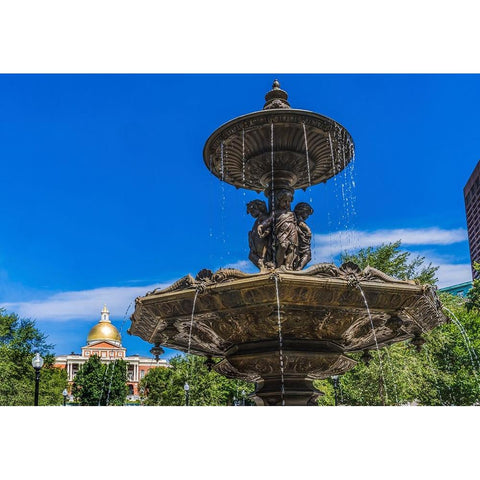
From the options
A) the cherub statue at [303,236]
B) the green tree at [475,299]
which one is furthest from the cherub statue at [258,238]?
the green tree at [475,299]

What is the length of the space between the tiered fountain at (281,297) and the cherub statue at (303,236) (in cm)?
2

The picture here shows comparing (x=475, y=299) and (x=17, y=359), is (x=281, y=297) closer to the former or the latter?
(x=475, y=299)

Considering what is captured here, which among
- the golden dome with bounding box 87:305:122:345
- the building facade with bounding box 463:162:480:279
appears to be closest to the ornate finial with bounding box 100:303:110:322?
the golden dome with bounding box 87:305:122:345

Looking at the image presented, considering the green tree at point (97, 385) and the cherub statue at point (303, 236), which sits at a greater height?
the green tree at point (97, 385)

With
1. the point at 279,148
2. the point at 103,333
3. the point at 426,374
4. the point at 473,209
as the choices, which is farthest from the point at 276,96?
the point at 103,333

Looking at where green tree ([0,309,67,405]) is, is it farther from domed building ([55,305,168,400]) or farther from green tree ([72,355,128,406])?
Answer: domed building ([55,305,168,400])

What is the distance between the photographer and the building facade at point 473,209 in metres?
69.8

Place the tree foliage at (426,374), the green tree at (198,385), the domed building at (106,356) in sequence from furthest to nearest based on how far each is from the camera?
the domed building at (106,356) < the green tree at (198,385) < the tree foliage at (426,374)

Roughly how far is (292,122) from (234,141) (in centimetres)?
113

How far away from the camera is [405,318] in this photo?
8414mm

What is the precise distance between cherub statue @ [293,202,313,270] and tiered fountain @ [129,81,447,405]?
0.02m

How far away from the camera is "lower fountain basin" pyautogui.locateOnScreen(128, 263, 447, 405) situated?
23.3 feet

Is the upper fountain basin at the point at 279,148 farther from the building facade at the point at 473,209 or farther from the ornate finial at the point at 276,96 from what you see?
the building facade at the point at 473,209
